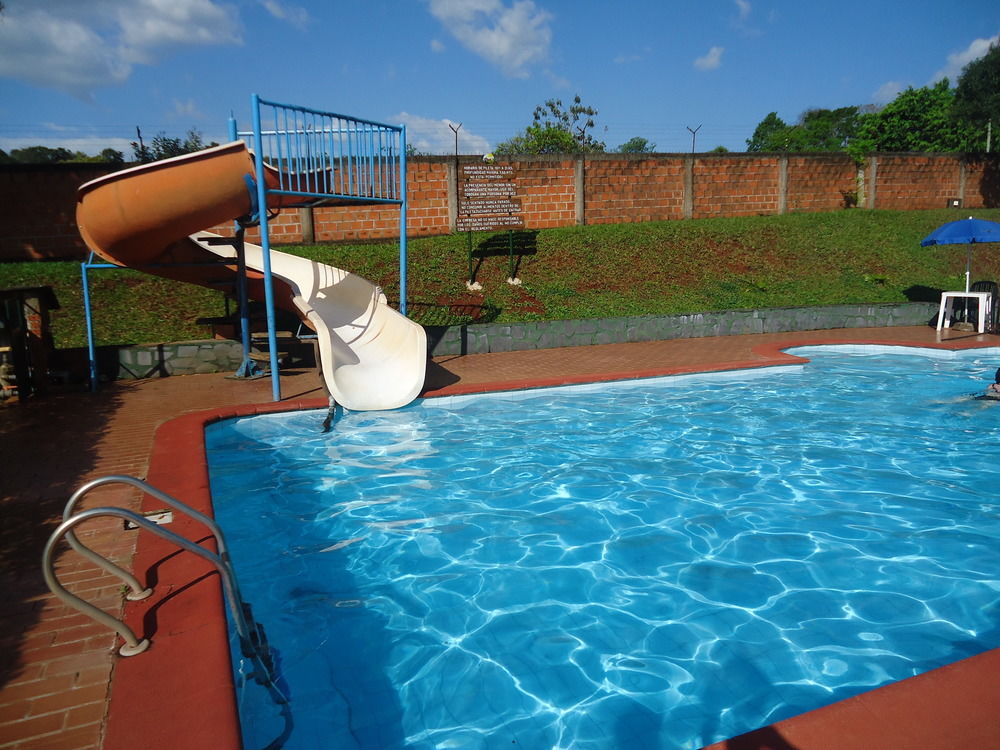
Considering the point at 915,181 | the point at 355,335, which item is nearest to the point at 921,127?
the point at 915,181

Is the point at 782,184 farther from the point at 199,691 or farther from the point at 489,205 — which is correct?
the point at 199,691

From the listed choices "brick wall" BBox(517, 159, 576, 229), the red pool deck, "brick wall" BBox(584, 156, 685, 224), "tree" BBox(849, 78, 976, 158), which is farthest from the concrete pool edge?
"tree" BBox(849, 78, 976, 158)

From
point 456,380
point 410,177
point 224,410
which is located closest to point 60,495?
point 224,410

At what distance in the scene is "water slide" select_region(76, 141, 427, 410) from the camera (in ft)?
25.6

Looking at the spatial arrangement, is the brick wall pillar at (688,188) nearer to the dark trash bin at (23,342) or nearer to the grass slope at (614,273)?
the grass slope at (614,273)

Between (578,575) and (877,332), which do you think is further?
(877,332)

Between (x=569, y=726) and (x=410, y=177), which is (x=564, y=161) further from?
A: (x=569, y=726)

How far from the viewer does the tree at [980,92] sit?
32.7 m

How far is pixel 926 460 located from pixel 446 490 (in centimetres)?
540

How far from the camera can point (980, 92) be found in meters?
33.3

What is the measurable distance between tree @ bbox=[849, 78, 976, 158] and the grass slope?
3428 cm

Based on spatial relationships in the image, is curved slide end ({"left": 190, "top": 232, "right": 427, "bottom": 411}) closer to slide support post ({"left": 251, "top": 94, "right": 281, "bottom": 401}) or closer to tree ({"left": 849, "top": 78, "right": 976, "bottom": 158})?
slide support post ({"left": 251, "top": 94, "right": 281, "bottom": 401})

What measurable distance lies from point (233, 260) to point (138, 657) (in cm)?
854

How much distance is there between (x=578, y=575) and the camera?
4.94 m
